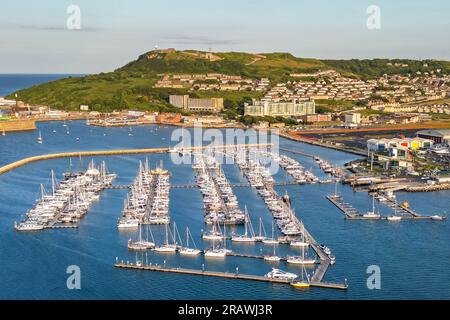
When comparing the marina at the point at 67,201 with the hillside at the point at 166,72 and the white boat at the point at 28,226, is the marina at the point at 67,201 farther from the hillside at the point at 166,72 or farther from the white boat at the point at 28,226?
the hillside at the point at 166,72

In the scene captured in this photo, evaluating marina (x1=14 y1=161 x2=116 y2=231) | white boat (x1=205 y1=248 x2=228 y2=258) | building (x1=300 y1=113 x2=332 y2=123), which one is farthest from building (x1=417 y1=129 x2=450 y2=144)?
white boat (x1=205 y1=248 x2=228 y2=258)

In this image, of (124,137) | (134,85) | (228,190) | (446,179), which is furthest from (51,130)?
(446,179)

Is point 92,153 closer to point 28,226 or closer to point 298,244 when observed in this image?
point 28,226

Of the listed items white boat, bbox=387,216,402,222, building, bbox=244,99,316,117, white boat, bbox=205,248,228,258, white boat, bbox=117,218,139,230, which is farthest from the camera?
building, bbox=244,99,316,117

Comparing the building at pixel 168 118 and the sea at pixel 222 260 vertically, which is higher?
the building at pixel 168 118

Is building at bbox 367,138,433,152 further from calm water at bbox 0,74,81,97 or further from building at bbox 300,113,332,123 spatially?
calm water at bbox 0,74,81,97

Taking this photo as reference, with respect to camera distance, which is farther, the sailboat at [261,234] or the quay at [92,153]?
the quay at [92,153]

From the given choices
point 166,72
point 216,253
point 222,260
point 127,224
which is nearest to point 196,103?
point 166,72

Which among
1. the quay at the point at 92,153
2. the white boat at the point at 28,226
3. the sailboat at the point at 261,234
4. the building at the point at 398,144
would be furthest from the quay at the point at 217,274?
the building at the point at 398,144
